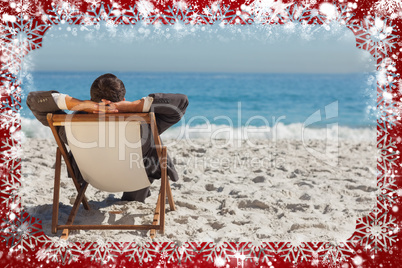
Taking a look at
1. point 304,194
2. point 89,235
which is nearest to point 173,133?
point 304,194

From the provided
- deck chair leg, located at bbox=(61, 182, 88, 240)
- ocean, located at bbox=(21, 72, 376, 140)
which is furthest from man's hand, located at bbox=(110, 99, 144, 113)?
ocean, located at bbox=(21, 72, 376, 140)

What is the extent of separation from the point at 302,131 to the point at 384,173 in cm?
579

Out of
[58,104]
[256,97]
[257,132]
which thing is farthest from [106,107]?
[256,97]

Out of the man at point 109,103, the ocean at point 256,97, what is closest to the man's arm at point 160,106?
the man at point 109,103

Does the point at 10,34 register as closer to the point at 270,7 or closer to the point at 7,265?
the point at 7,265

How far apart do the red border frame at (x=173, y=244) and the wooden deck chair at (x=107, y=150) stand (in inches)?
7.3

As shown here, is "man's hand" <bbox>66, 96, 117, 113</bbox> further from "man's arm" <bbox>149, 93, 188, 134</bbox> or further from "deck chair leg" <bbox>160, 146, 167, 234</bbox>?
"deck chair leg" <bbox>160, 146, 167, 234</bbox>

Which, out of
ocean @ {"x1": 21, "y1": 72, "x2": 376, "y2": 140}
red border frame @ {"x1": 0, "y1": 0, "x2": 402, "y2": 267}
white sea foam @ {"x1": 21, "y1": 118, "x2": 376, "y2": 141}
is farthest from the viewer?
ocean @ {"x1": 21, "y1": 72, "x2": 376, "y2": 140}

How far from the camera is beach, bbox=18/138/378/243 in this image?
9.14 feet

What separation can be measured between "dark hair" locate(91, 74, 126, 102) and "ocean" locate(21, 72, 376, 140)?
560 centimetres

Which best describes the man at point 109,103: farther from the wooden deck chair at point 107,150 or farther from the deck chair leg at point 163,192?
the deck chair leg at point 163,192

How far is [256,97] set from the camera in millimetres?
15281

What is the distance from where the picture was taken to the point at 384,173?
2.90 m

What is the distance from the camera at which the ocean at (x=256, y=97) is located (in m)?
9.90
